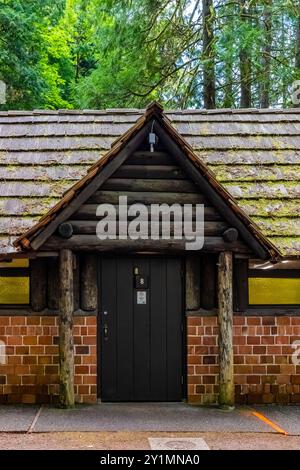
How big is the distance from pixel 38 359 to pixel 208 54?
1265cm

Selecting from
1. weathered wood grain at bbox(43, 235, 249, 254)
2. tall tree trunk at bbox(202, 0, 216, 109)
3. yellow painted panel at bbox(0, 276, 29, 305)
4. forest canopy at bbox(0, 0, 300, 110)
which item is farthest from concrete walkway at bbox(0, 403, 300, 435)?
tall tree trunk at bbox(202, 0, 216, 109)

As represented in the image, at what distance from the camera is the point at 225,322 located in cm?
884

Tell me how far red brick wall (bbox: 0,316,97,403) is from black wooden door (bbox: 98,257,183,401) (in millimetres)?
200

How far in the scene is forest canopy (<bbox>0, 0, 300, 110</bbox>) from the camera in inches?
706

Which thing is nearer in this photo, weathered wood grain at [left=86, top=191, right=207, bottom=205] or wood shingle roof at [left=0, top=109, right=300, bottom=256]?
weathered wood grain at [left=86, top=191, right=207, bottom=205]

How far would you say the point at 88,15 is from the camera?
19688mm

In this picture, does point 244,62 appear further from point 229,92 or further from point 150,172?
point 150,172

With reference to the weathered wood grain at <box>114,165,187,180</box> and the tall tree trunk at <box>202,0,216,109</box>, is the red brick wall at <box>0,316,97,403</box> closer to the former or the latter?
the weathered wood grain at <box>114,165,187,180</box>

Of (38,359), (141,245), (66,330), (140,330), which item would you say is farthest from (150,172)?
(38,359)

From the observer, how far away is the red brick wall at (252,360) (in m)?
9.29

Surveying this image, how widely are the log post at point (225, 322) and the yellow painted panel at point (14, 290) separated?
118 inches

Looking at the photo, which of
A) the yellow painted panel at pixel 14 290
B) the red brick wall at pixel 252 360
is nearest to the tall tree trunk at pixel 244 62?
the red brick wall at pixel 252 360

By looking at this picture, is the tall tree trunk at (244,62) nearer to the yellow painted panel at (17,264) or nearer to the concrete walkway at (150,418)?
the yellow painted panel at (17,264)
